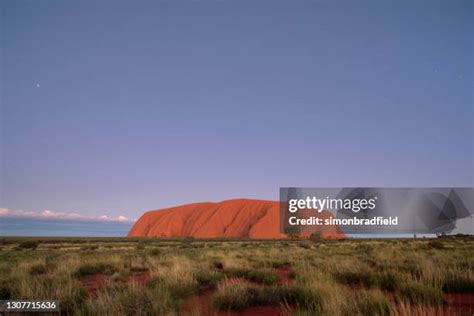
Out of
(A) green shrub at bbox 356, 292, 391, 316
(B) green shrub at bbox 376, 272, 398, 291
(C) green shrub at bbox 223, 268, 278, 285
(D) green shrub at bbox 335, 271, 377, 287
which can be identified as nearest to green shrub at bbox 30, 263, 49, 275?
(C) green shrub at bbox 223, 268, 278, 285

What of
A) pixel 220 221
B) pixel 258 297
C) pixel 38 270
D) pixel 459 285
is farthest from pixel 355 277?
pixel 220 221

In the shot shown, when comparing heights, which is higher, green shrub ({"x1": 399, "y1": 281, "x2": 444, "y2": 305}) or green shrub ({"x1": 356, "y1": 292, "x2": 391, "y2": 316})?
green shrub ({"x1": 356, "y1": 292, "x2": 391, "y2": 316})

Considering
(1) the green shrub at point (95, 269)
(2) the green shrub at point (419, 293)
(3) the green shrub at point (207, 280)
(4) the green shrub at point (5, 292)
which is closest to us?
(2) the green shrub at point (419, 293)

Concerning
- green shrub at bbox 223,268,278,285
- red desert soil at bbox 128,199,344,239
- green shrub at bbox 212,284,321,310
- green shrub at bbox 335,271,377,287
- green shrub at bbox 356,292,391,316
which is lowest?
red desert soil at bbox 128,199,344,239

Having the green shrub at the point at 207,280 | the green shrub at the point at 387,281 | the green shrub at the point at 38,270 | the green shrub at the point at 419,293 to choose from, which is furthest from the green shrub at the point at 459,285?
the green shrub at the point at 38,270

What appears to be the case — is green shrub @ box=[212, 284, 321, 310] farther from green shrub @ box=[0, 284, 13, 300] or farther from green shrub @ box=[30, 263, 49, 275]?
green shrub @ box=[30, 263, 49, 275]

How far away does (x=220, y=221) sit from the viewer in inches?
5192

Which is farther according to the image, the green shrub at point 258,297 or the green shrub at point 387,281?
the green shrub at point 387,281

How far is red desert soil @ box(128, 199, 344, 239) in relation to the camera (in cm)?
11631

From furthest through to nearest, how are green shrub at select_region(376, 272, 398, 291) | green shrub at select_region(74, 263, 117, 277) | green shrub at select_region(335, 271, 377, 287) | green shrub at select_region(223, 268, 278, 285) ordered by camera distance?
green shrub at select_region(74, 263, 117, 277), green shrub at select_region(223, 268, 278, 285), green shrub at select_region(335, 271, 377, 287), green shrub at select_region(376, 272, 398, 291)

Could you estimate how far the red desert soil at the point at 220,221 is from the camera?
116 m

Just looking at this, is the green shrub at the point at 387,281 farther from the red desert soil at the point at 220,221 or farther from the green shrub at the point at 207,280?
the red desert soil at the point at 220,221

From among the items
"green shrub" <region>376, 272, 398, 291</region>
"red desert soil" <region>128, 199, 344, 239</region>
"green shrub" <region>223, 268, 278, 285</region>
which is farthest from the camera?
"red desert soil" <region>128, 199, 344, 239</region>

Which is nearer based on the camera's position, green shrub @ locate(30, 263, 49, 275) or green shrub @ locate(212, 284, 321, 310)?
green shrub @ locate(212, 284, 321, 310)
